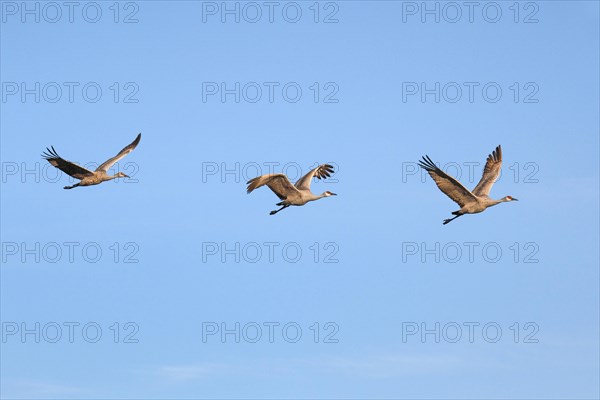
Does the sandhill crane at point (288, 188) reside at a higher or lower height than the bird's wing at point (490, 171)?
lower

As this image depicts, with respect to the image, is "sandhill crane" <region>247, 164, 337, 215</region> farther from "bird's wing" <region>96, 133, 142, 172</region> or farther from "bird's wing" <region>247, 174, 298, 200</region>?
"bird's wing" <region>96, 133, 142, 172</region>

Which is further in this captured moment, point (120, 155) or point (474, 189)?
point (120, 155)

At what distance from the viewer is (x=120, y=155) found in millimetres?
65500

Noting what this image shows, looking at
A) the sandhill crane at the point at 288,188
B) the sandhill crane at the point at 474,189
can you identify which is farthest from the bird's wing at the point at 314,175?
the sandhill crane at the point at 474,189

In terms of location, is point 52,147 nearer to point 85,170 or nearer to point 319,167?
point 85,170

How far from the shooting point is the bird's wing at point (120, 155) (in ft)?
210

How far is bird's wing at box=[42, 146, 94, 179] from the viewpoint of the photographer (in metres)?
60.5

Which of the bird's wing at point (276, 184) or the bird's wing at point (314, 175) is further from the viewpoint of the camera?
the bird's wing at point (314, 175)

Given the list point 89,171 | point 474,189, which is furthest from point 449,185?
point 89,171

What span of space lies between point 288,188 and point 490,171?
9645mm

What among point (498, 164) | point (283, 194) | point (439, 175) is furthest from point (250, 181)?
point (498, 164)

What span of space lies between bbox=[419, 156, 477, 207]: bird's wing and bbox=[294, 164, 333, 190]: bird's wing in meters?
6.91

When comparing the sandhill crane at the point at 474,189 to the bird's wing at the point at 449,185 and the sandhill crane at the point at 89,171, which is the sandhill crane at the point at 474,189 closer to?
the bird's wing at the point at 449,185

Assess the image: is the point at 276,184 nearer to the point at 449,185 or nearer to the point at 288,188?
the point at 288,188
